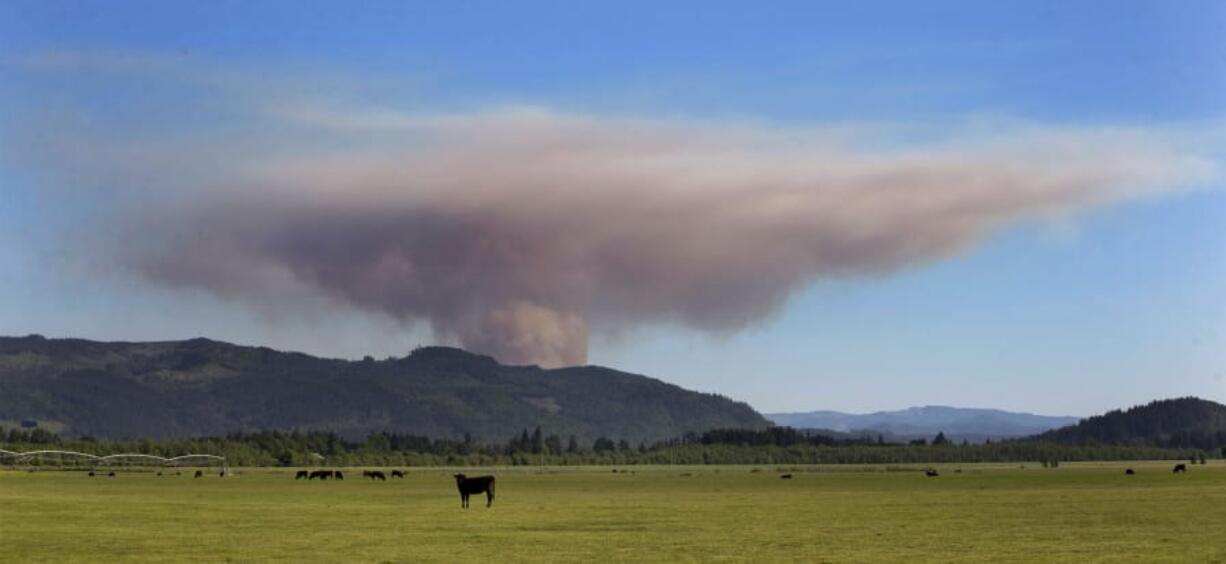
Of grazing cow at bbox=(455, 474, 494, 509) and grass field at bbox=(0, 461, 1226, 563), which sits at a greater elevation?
grazing cow at bbox=(455, 474, 494, 509)

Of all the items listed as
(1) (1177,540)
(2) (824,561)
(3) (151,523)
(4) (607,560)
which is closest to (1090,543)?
(1) (1177,540)

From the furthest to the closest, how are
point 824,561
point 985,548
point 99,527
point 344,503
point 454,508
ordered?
point 344,503 → point 454,508 → point 99,527 → point 985,548 → point 824,561

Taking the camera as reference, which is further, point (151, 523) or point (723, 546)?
point (151, 523)

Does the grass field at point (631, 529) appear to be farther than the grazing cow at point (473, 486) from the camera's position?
No

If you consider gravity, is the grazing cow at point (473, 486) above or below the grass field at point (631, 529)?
above

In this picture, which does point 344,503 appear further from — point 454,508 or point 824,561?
point 824,561

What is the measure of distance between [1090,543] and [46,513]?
40141mm

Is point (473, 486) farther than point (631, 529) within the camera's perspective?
Yes

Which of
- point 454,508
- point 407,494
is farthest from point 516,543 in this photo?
point 407,494

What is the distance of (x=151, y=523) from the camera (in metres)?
53.9

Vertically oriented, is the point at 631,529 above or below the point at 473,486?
below

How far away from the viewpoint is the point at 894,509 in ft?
207

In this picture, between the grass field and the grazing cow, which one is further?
the grazing cow

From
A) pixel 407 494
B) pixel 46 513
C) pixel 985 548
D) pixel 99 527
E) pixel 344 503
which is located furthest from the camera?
pixel 407 494
